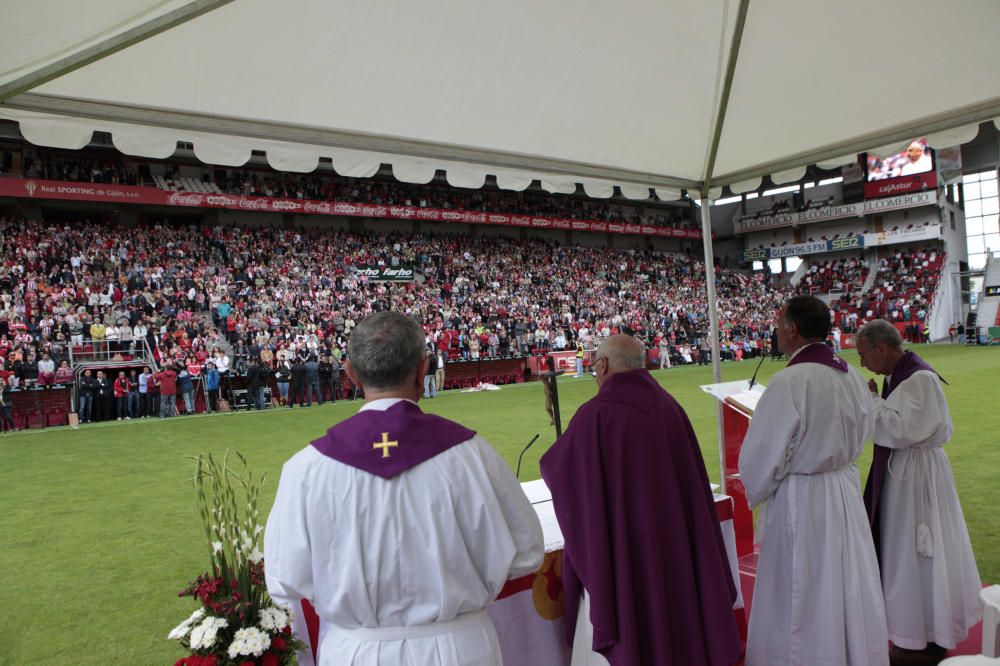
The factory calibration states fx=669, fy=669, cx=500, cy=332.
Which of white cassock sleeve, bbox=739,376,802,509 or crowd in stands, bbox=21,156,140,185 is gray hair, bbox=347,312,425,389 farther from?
crowd in stands, bbox=21,156,140,185

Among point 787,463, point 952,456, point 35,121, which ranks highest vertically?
point 35,121

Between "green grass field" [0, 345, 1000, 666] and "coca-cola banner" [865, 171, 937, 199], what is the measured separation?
34.0 m

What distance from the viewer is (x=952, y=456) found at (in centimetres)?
825

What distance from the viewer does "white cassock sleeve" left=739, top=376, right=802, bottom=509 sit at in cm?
297

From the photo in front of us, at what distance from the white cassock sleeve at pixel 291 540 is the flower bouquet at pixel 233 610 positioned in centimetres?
86

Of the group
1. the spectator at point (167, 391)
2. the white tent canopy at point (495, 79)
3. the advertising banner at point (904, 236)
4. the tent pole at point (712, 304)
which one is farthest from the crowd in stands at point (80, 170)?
the advertising banner at point (904, 236)

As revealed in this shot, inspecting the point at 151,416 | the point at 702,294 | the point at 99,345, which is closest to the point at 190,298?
the point at 99,345

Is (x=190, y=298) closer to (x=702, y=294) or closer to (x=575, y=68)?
(x=575, y=68)

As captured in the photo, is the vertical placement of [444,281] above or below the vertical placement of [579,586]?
above

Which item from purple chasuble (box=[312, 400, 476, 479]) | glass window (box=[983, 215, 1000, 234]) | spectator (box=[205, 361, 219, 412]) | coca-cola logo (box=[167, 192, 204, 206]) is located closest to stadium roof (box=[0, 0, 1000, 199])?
purple chasuble (box=[312, 400, 476, 479])

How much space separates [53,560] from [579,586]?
210 inches

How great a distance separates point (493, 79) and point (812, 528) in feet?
9.22

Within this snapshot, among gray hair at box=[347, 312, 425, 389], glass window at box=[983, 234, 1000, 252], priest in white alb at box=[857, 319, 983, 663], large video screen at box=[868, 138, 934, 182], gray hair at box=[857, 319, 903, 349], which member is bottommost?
priest in white alb at box=[857, 319, 983, 663]

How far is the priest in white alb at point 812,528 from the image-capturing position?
292cm
